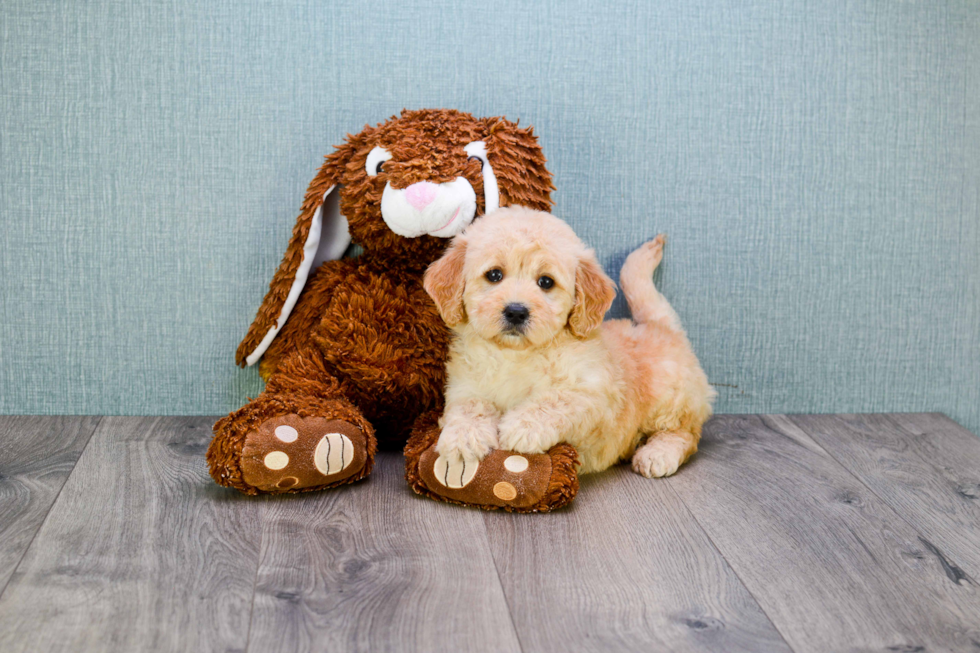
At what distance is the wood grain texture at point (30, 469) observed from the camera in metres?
1.44

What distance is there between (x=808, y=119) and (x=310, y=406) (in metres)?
1.32

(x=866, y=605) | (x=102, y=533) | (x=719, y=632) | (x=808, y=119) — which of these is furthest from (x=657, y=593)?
(x=808, y=119)

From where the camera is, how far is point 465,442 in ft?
5.13

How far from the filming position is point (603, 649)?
1175 millimetres

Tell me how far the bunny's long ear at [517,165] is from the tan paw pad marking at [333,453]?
553 millimetres

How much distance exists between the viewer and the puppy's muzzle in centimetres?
153

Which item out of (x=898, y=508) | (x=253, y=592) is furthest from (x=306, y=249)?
(x=898, y=508)

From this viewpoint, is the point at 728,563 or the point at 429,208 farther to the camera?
the point at 429,208

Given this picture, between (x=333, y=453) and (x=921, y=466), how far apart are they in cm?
125

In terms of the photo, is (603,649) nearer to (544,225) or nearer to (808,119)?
(544,225)

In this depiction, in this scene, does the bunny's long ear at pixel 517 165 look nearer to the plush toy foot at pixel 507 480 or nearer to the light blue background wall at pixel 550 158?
the light blue background wall at pixel 550 158

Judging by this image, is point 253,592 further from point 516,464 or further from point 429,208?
point 429,208

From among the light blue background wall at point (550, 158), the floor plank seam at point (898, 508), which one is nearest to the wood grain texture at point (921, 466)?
the floor plank seam at point (898, 508)

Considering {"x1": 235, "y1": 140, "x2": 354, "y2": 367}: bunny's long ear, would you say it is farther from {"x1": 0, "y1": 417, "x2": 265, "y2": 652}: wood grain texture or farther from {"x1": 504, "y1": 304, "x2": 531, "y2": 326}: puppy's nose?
{"x1": 504, "y1": 304, "x2": 531, "y2": 326}: puppy's nose
